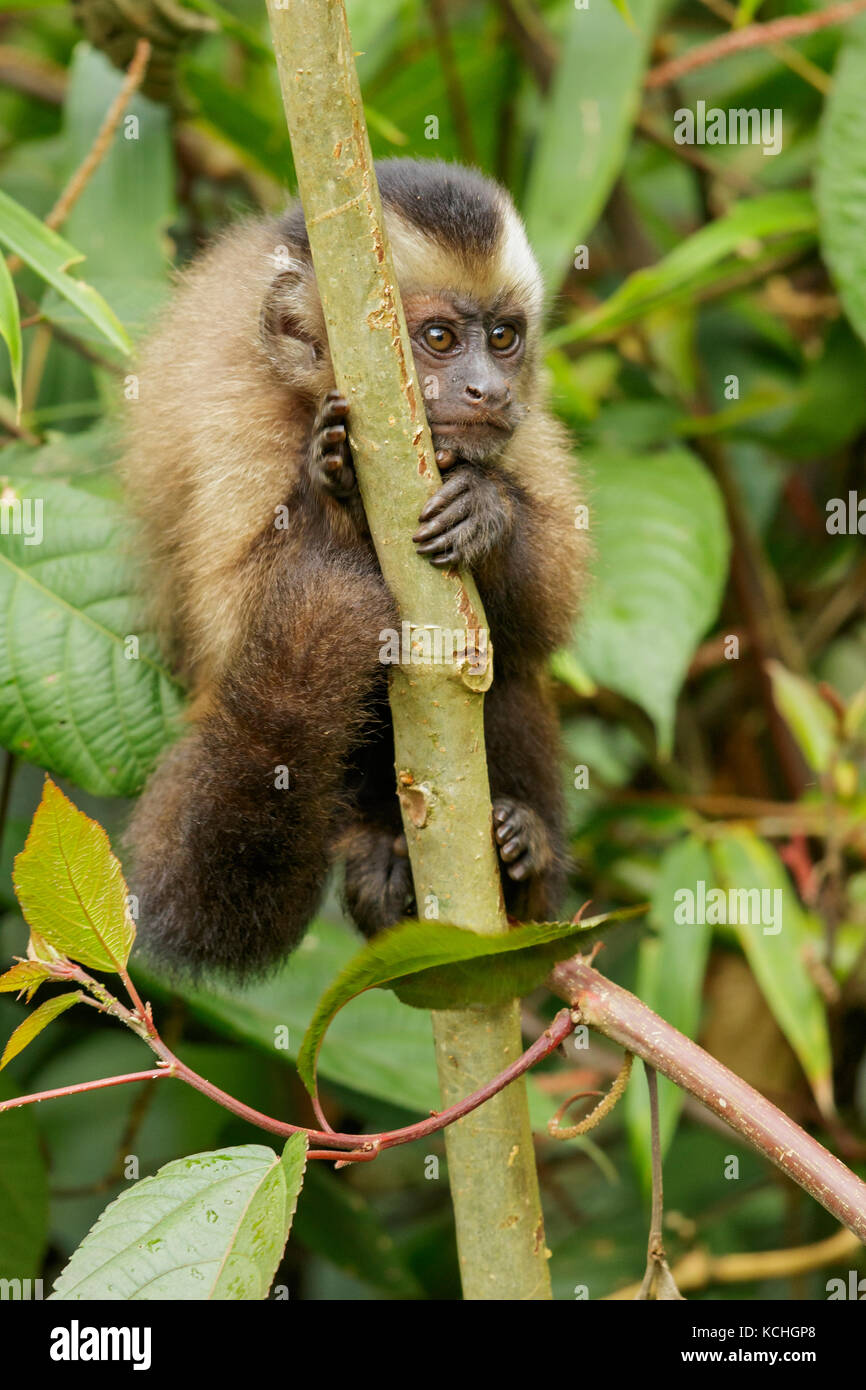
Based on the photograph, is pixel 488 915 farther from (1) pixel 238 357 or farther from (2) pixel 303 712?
(1) pixel 238 357

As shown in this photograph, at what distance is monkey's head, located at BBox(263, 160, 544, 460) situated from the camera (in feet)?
7.98

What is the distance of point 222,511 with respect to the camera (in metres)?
2.46

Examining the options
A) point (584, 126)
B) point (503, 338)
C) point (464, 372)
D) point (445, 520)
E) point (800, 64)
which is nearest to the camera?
point (445, 520)

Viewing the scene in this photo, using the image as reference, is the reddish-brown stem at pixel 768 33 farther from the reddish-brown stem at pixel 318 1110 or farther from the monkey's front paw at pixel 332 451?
the reddish-brown stem at pixel 318 1110

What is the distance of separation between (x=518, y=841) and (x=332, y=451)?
0.77m

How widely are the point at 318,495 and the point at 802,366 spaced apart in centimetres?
238

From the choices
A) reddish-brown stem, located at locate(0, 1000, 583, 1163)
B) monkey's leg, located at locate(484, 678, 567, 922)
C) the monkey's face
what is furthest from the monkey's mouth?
reddish-brown stem, located at locate(0, 1000, 583, 1163)

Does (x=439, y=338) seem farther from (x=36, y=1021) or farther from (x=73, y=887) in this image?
(x=36, y=1021)

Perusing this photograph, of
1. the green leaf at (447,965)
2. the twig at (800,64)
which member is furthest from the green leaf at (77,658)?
the twig at (800,64)

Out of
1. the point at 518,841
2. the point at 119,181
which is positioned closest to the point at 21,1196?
the point at 518,841

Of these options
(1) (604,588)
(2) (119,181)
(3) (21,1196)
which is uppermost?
(2) (119,181)

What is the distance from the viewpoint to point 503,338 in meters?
2.69

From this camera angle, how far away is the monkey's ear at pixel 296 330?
8.23 feet
